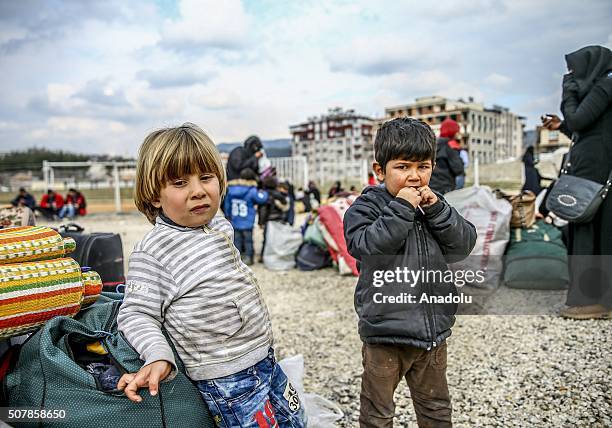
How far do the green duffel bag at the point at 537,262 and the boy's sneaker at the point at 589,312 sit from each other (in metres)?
0.93

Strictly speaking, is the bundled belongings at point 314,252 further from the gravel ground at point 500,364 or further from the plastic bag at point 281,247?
the gravel ground at point 500,364

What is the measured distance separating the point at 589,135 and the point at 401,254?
279 centimetres

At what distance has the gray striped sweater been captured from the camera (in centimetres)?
155

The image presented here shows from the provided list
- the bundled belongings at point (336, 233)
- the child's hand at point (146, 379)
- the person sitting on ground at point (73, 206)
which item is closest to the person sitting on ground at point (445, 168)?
the bundled belongings at point (336, 233)

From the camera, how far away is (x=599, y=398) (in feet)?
8.69

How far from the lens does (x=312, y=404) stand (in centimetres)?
263

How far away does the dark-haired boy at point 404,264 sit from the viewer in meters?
1.90

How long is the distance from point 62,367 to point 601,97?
3927 mm

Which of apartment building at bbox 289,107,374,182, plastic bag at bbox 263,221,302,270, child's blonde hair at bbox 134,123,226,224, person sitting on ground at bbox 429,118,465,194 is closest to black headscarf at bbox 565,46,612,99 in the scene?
person sitting on ground at bbox 429,118,465,194

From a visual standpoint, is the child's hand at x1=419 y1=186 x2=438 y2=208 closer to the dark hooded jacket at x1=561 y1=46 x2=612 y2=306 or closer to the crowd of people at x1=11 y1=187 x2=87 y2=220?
the dark hooded jacket at x1=561 y1=46 x2=612 y2=306

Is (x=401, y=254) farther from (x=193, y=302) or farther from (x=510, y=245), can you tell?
(x=510, y=245)

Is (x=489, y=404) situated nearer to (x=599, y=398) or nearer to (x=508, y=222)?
(x=599, y=398)

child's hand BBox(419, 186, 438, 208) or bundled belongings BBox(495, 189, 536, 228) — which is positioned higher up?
child's hand BBox(419, 186, 438, 208)

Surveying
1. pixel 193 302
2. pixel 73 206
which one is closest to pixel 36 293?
pixel 193 302
